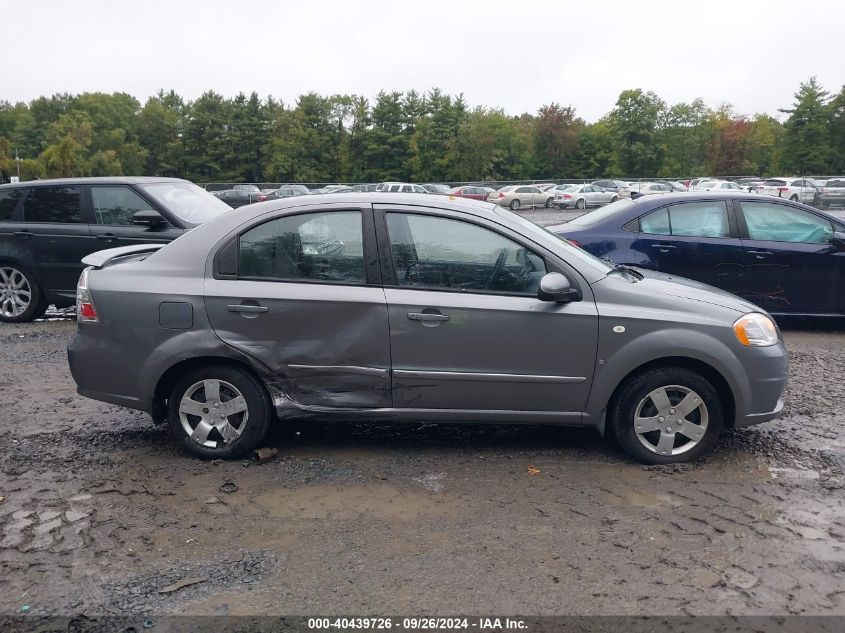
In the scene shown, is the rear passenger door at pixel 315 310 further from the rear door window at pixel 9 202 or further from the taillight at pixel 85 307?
the rear door window at pixel 9 202

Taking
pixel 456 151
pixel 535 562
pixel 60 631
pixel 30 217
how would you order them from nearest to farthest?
pixel 60 631 → pixel 535 562 → pixel 30 217 → pixel 456 151

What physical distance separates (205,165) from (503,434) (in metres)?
77.4

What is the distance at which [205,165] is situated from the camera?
7762cm

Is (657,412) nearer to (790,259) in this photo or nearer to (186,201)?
(790,259)

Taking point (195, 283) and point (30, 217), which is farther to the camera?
point (30, 217)

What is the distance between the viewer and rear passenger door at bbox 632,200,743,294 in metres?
8.31

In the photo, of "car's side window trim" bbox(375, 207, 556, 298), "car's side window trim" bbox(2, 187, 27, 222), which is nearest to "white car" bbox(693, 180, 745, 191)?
"car's side window trim" bbox(2, 187, 27, 222)

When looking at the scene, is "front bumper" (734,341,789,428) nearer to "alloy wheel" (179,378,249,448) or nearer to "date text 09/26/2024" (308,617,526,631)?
"date text 09/26/2024" (308,617,526,631)

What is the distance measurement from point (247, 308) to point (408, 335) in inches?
40.0

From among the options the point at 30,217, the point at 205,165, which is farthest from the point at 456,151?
the point at 30,217

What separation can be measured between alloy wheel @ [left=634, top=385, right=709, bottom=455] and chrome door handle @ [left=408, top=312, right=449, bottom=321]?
51.6 inches

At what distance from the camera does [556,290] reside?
15.1 ft

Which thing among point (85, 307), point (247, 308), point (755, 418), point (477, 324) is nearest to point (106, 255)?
point (85, 307)

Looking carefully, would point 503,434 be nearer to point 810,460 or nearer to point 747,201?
point 810,460
